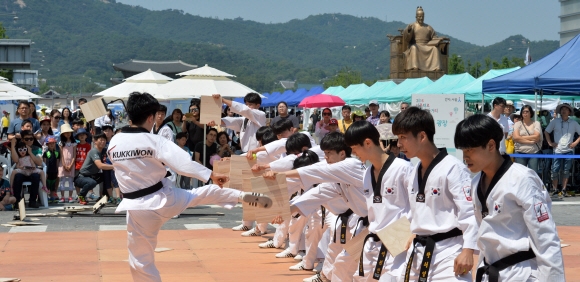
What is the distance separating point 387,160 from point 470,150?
164 cm

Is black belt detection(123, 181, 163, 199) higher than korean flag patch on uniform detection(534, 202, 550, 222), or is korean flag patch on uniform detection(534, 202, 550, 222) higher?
korean flag patch on uniform detection(534, 202, 550, 222)

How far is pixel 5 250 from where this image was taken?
11.1 m

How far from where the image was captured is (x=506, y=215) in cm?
426

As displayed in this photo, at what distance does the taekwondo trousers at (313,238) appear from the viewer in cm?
922

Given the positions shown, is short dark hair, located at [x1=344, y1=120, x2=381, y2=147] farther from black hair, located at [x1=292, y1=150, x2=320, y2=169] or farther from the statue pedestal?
the statue pedestal

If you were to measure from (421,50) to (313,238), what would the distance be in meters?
35.9

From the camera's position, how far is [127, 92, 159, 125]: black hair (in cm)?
666

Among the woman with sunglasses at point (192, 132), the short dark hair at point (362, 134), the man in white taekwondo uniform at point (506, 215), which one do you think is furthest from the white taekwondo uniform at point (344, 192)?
the woman with sunglasses at point (192, 132)

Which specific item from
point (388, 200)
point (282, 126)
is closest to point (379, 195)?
point (388, 200)

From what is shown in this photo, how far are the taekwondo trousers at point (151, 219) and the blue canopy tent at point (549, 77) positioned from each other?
12.4 meters

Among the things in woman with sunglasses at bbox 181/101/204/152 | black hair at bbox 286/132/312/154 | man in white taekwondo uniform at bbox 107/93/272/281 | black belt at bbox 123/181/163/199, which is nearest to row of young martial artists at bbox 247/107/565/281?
man in white taekwondo uniform at bbox 107/93/272/281

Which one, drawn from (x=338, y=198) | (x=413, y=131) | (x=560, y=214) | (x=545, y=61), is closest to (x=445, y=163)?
(x=413, y=131)

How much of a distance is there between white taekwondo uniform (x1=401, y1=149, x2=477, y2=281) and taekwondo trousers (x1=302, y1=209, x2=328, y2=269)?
396 cm

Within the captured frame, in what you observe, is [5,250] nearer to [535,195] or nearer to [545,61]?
[535,195]
